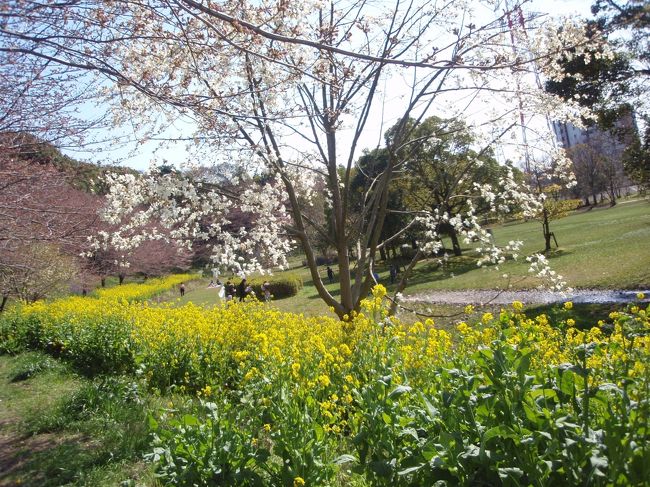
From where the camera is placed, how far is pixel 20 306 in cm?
1409

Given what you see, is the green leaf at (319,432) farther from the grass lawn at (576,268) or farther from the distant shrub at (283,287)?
the distant shrub at (283,287)

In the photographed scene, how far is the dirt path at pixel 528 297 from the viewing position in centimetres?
1159

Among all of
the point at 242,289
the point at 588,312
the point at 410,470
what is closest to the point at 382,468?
the point at 410,470

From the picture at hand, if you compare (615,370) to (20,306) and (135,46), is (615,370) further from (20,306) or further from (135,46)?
(20,306)

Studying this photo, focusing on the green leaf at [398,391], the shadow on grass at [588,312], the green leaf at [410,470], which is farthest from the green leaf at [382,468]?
the shadow on grass at [588,312]

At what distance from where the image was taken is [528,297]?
542 inches

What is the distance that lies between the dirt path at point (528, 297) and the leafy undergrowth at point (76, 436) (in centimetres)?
623

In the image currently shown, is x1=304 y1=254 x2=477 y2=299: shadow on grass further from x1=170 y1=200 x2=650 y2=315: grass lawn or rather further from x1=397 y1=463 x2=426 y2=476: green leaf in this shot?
x1=397 y1=463 x2=426 y2=476: green leaf

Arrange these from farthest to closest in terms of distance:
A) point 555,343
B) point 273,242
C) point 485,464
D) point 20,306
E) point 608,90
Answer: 1. point 20,306
2. point 608,90
3. point 273,242
4. point 555,343
5. point 485,464

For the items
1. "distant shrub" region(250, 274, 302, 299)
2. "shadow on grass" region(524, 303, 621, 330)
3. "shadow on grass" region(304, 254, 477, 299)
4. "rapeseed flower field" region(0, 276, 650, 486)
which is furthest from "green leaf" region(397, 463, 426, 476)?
"distant shrub" region(250, 274, 302, 299)

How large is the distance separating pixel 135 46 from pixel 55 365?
7065 millimetres

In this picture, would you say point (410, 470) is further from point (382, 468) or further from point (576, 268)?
point (576, 268)

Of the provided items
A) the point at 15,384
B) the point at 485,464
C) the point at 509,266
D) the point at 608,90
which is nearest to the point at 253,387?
the point at 485,464

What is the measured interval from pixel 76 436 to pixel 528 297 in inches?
489
